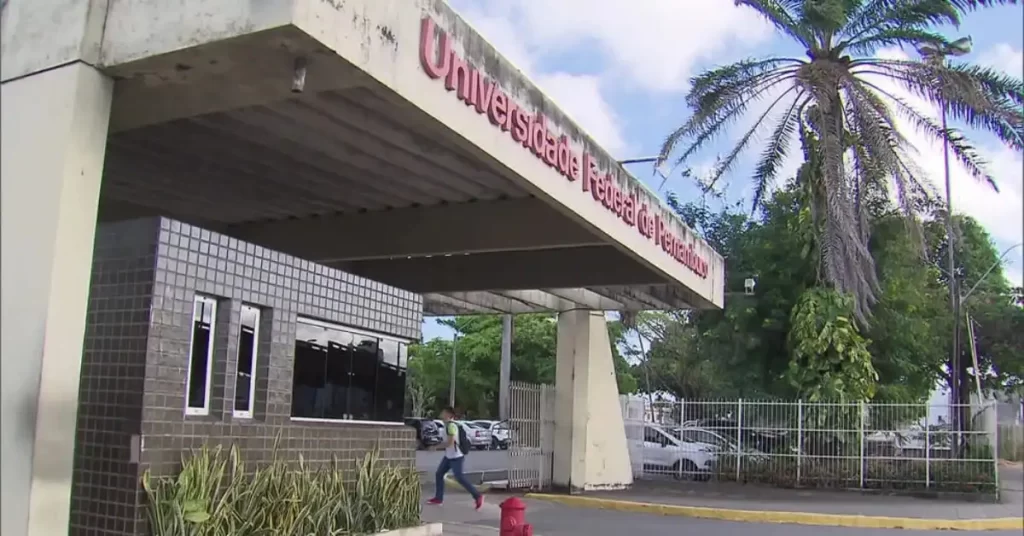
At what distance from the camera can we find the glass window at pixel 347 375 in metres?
9.54

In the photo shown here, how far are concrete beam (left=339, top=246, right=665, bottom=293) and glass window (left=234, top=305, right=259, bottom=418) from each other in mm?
5749

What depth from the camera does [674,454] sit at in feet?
68.7

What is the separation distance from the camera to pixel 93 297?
780 centimetres

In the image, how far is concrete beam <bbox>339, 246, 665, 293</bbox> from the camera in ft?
46.9

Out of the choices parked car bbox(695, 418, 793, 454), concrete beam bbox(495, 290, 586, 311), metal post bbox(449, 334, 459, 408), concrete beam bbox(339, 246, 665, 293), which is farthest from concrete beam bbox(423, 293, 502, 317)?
metal post bbox(449, 334, 459, 408)

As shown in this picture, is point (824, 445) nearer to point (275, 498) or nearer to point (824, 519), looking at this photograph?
point (824, 519)

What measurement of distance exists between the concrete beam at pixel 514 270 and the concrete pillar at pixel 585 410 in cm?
317

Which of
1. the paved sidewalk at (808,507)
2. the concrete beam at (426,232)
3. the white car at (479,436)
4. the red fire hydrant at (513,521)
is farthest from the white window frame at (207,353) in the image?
the white car at (479,436)

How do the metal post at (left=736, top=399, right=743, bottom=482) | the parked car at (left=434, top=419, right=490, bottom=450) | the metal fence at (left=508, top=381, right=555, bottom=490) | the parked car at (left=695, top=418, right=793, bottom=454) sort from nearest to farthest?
the metal fence at (left=508, top=381, right=555, bottom=490), the parked car at (left=695, top=418, right=793, bottom=454), the metal post at (left=736, top=399, right=743, bottom=482), the parked car at (left=434, top=419, right=490, bottom=450)

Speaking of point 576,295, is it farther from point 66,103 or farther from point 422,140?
point 66,103

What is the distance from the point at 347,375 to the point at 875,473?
42.5 feet

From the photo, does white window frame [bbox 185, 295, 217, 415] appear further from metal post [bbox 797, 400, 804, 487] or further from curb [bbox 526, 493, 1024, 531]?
metal post [bbox 797, 400, 804, 487]

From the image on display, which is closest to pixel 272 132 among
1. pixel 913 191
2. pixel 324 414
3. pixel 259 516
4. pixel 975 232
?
pixel 324 414

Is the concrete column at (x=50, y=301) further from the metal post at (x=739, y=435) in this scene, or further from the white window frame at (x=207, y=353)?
the metal post at (x=739, y=435)
